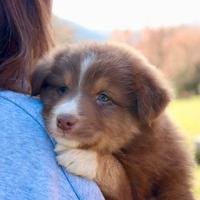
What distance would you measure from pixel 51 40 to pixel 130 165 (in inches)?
33.8

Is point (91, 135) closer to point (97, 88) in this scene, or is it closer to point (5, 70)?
point (97, 88)

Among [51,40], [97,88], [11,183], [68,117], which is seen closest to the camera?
[11,183]

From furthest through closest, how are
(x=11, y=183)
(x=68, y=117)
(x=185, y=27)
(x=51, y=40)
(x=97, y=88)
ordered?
(x=185, y=27) < (x=51, y=40) < (x=97, y=88) < (x=68, y=117) < (x=11, y=183)

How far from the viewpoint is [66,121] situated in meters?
2.50

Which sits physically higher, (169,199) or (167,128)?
(167,128)

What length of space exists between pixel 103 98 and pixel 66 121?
0.93 feet

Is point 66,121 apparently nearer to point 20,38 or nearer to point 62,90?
point 62,90

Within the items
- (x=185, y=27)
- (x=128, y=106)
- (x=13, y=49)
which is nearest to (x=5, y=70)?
(x=13, y=49)

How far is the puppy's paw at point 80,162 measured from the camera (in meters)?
2.28

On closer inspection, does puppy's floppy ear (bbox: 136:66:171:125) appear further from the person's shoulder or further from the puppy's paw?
the person's shoulder

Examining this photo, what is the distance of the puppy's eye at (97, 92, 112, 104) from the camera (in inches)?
106

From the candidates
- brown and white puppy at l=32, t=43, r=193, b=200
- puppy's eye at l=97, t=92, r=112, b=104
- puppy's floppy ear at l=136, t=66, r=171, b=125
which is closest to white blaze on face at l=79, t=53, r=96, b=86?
brown and white puppy at l=32, t=43, r=193, b=200

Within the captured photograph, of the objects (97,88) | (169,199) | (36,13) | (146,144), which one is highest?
(36,13)

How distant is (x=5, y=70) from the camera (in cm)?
258
